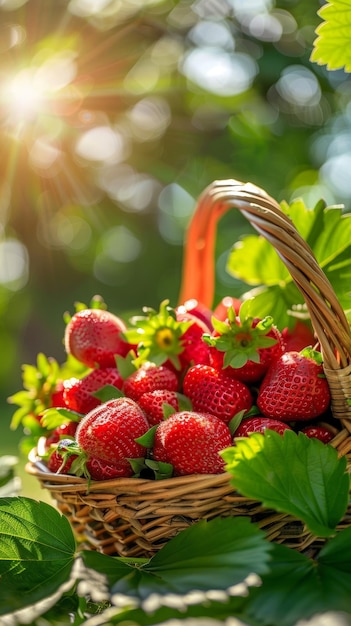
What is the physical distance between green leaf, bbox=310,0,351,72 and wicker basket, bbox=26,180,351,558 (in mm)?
160

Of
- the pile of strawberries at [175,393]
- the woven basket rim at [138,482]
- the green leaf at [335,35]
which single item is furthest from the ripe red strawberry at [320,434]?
the green leaf at [335,35]

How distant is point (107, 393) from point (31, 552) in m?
0.20

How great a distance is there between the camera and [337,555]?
518 millimetres

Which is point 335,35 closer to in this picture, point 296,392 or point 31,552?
point 296,392

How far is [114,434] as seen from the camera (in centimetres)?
61

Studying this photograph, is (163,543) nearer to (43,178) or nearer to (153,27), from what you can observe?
(153,27)

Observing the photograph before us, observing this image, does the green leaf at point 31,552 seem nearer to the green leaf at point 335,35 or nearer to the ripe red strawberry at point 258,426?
the ripe red strawberry at point 258,426

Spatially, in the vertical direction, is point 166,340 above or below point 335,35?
below

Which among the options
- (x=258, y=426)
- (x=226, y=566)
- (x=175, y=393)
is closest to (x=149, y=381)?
(x=175, y=393)

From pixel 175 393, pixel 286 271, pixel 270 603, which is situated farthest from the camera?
pixel 286 271

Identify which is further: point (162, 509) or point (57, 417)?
point (57, 417)

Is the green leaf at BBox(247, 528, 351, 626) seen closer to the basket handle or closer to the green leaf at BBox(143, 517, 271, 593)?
the green leaf at BBox(143, 517, 271, 593)

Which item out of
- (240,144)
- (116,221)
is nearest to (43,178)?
(116,221)

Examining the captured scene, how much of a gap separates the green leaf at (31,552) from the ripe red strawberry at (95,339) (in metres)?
0.21
